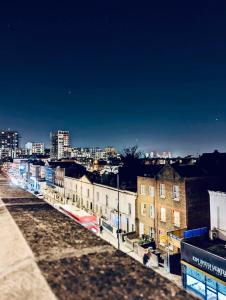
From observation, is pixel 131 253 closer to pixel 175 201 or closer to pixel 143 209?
pixel 143 209

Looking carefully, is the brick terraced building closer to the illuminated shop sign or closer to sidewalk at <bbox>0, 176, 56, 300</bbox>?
sidewalk at <bbox>0, 176, 56, 300</bbox>

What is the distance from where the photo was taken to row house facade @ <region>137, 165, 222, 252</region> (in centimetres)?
3166

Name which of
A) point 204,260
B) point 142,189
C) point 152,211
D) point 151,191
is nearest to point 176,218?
point 152,211

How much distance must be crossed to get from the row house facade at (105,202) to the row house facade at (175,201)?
4.05 metres

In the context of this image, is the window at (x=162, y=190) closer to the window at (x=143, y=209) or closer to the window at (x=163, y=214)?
the window at (x=163, y=214)

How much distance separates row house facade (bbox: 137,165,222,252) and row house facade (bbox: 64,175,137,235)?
13.3 feet

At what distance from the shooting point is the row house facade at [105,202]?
1641 inches

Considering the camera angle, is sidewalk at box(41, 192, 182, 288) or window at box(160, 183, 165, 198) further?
window at box(160, 183, 165, 198)

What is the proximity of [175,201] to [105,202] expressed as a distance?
55.5ft

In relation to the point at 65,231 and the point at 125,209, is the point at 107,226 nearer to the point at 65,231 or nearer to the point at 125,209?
the point at 125,209

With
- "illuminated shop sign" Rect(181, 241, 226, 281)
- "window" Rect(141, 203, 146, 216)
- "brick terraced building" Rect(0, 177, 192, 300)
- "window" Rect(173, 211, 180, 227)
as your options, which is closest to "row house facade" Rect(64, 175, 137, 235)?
"window" Rect(141, 203, 146, 216)

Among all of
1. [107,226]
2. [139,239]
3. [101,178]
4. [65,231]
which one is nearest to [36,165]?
[101,178]

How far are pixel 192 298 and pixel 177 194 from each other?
30517 mm

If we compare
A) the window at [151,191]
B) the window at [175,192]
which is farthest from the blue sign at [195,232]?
the window at [151,191]
